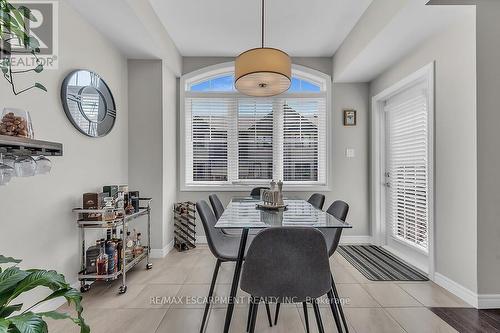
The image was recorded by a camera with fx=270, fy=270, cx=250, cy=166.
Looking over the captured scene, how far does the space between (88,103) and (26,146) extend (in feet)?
4.85

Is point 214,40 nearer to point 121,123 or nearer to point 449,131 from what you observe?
point 121,123

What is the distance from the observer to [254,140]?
14.0 feet

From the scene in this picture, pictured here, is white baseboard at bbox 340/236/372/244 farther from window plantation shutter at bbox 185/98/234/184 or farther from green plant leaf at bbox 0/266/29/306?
green plant leaf at bbox 0/266/29/306

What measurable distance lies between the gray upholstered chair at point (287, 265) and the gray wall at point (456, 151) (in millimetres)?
1729

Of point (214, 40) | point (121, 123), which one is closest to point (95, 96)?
point (121, 123)

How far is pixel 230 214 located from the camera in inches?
82.8

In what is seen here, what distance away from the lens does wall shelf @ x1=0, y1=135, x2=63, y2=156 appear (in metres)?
1.26

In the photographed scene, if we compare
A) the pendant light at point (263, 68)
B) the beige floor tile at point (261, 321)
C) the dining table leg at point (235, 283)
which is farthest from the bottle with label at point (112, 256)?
the pendant light at point (263, 68)

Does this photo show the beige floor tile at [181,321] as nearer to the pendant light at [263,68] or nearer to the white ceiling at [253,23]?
the pendant light at [263,68]

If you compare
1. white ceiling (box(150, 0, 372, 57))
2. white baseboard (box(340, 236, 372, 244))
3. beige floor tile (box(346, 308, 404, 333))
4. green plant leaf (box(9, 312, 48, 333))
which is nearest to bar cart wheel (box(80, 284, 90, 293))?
green plant leaf (box(9, 312, 48, 333))

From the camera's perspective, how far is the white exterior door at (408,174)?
9.98ft

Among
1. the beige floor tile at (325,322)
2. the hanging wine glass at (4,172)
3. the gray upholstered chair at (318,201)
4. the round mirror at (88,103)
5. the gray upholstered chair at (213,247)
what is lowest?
the beige floor tile at (325,322)

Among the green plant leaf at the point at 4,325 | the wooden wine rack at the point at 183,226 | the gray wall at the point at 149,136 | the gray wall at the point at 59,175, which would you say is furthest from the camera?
the wooden wine rack at the point at 183,226

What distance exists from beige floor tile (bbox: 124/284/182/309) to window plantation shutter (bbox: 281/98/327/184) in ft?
7.69
